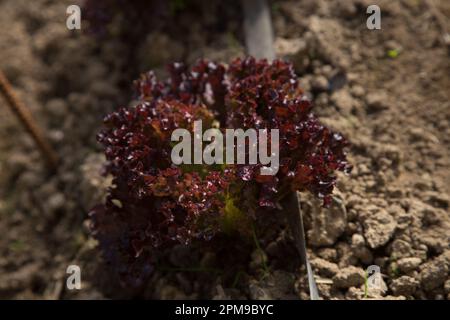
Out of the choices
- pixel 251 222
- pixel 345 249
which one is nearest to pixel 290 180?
pixel 251 222

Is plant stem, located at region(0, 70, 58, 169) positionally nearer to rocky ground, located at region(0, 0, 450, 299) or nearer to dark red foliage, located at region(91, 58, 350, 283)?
rocky ground, located at region(0, 0, 450, 299)

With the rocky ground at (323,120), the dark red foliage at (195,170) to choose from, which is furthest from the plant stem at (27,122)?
the dark red foliage at (195,170)

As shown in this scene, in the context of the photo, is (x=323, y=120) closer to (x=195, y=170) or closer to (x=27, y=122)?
(x=195, y=170)

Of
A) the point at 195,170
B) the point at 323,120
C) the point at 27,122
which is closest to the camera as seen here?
the point at 195,170

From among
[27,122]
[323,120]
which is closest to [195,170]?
[323,120]

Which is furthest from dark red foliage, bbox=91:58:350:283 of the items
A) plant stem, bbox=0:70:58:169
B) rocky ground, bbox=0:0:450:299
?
plant stem, bbox=0:70:58:169

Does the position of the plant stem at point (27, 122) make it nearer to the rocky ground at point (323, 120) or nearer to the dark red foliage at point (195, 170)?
the rocky ground at point (323, 120)
